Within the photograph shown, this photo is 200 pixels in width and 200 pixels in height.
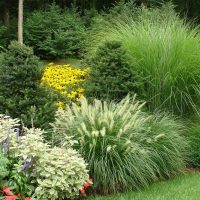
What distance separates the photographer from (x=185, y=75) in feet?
27.5

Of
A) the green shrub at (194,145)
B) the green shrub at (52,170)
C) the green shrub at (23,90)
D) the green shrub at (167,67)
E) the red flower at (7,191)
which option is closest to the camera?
the red flower at (7,191)

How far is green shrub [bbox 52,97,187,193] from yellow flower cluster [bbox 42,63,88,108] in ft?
5.62

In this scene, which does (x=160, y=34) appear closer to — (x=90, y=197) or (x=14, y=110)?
(x=14, y=110)

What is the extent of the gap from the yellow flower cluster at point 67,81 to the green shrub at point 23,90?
1306mm

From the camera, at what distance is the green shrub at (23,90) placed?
6633 millimetres

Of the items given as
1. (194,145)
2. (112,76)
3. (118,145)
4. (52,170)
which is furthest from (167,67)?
(52,170)

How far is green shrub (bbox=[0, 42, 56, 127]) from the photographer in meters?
6.63

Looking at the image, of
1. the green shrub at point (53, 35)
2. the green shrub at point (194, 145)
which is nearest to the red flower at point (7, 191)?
the green shrub at point (194, 145)

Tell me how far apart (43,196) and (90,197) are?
83 cm

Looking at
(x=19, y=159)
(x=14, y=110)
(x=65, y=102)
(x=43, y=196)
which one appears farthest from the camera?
(x=65, y=102)

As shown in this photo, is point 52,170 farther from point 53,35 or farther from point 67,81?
point 53,35

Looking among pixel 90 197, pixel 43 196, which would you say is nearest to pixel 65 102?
pixel 90 197

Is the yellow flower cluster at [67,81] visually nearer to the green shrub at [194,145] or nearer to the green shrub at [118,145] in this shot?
the green shrub at [118,145]

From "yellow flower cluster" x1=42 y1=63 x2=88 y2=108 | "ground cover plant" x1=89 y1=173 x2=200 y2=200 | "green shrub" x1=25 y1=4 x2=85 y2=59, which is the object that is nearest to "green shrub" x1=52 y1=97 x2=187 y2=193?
"ground cover plant" x1=89 y1=173 x2=200 y2=200
